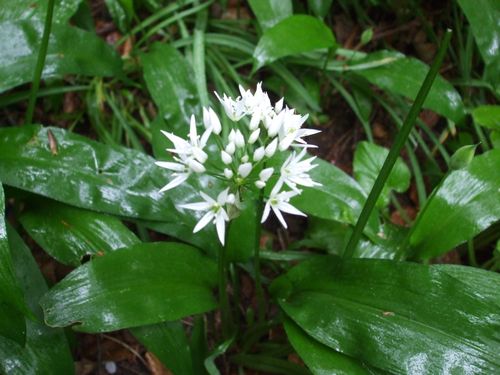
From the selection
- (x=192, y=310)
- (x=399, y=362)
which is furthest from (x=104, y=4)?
(x=399, y=362)

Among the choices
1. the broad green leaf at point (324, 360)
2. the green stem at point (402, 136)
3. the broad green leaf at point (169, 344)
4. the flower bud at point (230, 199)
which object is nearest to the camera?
the green stem at point (402, 136)

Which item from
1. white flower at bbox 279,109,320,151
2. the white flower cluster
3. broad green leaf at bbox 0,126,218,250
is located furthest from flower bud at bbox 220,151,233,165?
broad green leaf at bbox 0,126,218,250

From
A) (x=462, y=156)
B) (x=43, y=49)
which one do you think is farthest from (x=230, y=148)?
(x=43, y=49)

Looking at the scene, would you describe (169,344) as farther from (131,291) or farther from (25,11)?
(25,11)

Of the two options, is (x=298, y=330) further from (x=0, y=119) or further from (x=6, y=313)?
(x=0, y=119)

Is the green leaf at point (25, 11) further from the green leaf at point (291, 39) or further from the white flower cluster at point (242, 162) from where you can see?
the white flower cluster at point (242, 162)

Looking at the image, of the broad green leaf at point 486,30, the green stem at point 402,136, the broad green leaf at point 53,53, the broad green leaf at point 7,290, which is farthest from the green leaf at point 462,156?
the broad green leaf at point 53,53
